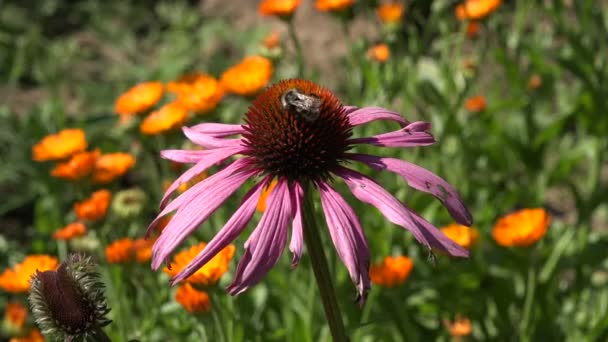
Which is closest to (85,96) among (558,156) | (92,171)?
(92,171)

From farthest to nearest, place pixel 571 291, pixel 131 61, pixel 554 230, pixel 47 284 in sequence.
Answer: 1. pixel 131 61
2. pixel 554 230
3. pixel 571 291
4. pixel 47 284

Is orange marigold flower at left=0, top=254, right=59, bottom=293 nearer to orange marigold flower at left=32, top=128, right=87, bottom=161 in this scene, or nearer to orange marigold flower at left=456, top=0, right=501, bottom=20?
orange marigold flower at left=32, top=128, right=87, bottom=161

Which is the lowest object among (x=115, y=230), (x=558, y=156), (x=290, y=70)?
(x=558, y=156)

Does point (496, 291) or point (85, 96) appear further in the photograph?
point (85, 96)

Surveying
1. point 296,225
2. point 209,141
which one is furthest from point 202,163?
point 296,225

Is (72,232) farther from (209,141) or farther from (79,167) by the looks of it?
(209,141)

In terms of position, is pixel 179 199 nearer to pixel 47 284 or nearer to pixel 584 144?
pixel 47 284
